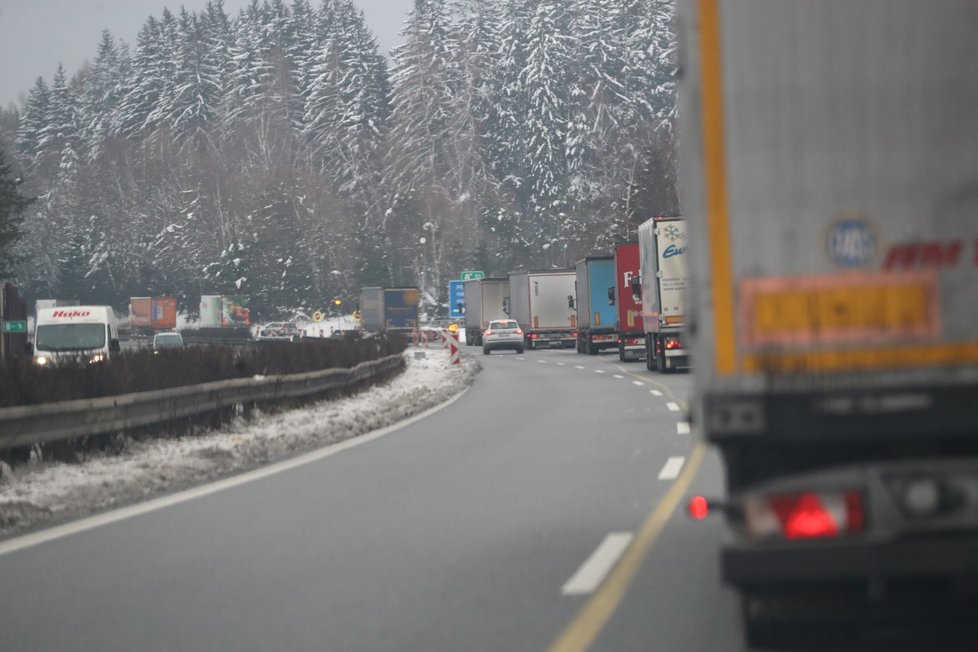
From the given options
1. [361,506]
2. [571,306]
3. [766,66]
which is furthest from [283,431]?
[571,306]

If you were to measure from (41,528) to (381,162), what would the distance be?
4530 inches

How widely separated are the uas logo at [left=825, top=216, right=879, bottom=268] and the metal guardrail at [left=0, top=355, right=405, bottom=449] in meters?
8.98

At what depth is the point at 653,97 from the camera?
11806 cm

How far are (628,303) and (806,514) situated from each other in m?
36.8

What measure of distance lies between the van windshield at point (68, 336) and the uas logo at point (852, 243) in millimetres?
31329

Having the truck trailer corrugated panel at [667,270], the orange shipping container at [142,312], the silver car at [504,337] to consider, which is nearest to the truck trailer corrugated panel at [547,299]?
the silver car at [504,337]

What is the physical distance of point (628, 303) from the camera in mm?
42031

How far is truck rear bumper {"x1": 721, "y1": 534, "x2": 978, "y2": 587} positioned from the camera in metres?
5.12

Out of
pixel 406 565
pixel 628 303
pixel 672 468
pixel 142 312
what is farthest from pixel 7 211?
pixel 406 565

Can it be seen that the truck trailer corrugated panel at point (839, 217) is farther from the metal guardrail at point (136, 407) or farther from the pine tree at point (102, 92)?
the pine tree at point (102, 92)

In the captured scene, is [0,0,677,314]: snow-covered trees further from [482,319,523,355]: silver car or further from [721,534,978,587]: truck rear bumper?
[721,534,978,587]: truck rear bumper

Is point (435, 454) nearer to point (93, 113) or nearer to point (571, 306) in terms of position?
point (571, 306)

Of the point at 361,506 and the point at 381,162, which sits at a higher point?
the point at 381,162

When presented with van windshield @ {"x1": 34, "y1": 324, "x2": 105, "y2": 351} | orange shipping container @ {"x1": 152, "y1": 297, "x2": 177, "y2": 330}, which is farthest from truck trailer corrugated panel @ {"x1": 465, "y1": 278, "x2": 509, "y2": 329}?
van windshield @ {"x1": 34, "y1": 324, "x2": 105, "y2": 351}
